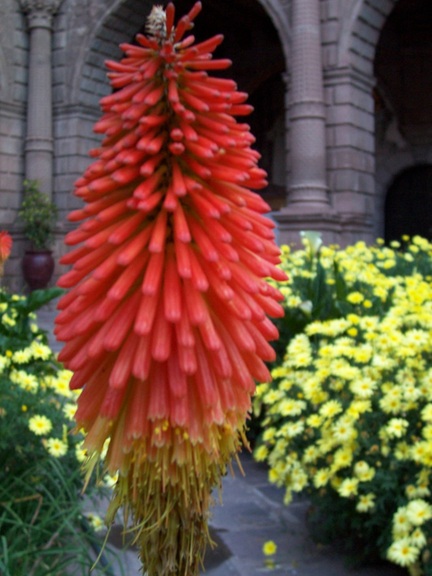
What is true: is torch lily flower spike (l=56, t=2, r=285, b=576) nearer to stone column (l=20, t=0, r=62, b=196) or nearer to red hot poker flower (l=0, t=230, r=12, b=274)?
red hot poker flower (l=0, t=230, r=12, b=274)

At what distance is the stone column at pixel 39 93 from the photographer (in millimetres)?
13898

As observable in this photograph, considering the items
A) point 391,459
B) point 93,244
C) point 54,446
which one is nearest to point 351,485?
point 391,459

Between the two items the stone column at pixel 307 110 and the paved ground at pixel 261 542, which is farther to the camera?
the stone column at pixel 307 110

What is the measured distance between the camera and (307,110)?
10.5m

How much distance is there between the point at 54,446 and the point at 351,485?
1114 millimetres

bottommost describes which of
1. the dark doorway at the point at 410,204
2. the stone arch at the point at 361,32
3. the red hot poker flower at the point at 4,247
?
the red hot poker flower at the point at 4,247

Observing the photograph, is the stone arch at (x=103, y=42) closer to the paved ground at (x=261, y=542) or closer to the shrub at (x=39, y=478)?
the paved ground at (x=261, y=542)

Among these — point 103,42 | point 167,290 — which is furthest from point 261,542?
point 103,42

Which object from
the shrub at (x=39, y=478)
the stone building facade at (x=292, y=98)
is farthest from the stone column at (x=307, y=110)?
the shrub at (x=39, y=478)

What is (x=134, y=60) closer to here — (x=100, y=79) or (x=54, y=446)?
(x=54, y=446)

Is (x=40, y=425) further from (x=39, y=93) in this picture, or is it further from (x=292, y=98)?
(x=39, y=93)

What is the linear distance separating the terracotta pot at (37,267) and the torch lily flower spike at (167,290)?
12.9 meters

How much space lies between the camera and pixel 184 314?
0.78 metres

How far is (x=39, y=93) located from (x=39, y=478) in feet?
41.0
